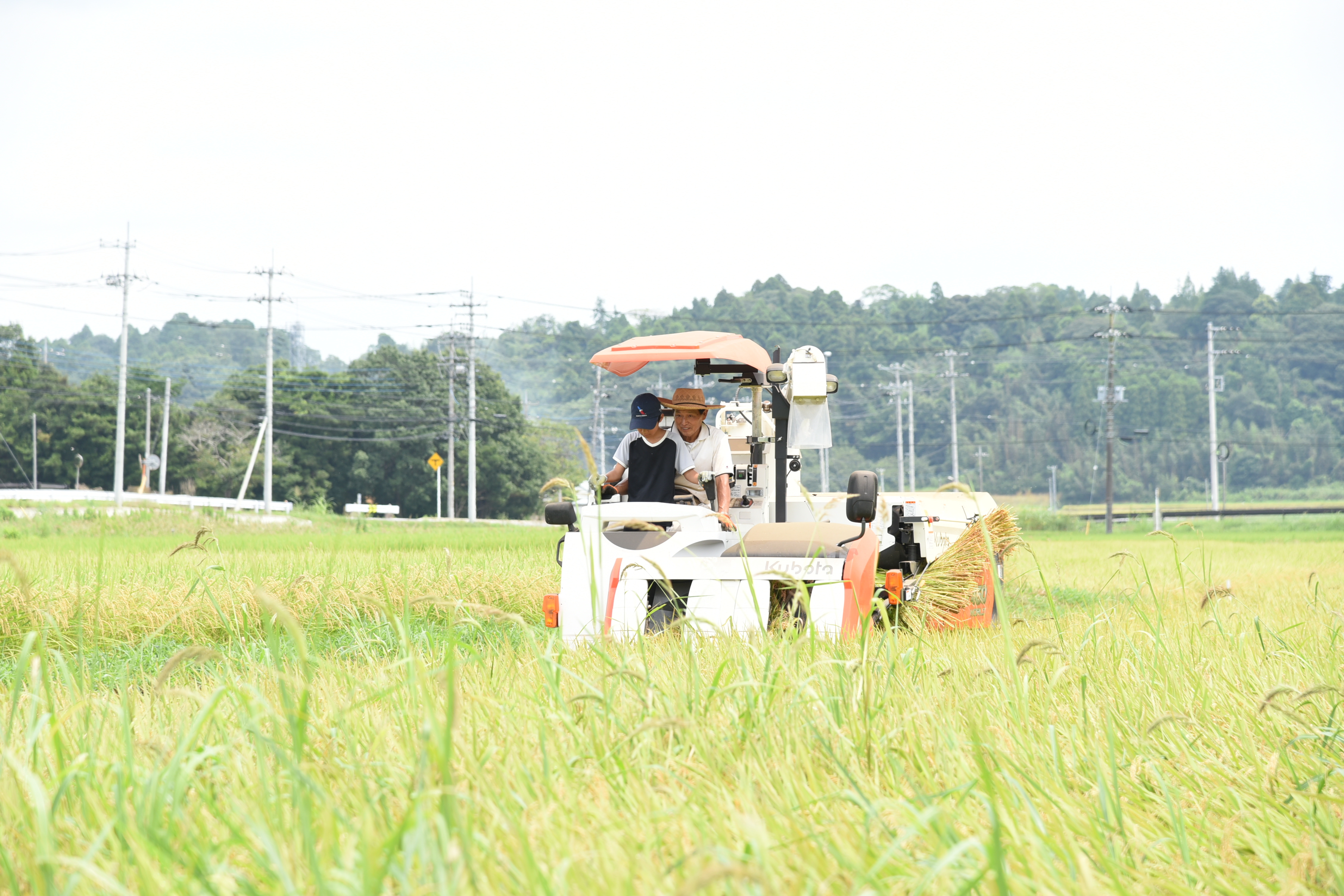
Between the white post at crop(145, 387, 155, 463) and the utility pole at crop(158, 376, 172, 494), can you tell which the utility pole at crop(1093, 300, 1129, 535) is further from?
the white post at crop(145, 387, 155, 463)

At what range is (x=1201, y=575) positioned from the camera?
52.8 feet

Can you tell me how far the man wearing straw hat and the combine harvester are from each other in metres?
0.19

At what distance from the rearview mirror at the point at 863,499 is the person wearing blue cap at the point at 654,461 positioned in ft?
4.84

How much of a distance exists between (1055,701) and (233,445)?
77194 mm

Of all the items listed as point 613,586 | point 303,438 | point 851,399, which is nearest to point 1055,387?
point 851,399

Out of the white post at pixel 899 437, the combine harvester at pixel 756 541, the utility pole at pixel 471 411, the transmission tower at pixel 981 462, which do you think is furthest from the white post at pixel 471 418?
the transmission tower at pixel 981 462

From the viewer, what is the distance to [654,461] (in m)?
7.60

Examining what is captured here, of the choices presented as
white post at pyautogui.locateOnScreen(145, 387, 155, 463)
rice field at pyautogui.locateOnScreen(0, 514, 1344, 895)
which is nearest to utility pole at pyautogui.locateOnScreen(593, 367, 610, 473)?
white post at pyautogui.locateOnScreen(145, 387, 155, 463)

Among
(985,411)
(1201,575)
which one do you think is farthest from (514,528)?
(985,411)

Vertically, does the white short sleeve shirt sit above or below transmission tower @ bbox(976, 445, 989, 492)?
below

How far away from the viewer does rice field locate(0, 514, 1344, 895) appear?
1944mm

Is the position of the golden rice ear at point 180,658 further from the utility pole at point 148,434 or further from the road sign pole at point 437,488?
the road sign pole at point 437,488

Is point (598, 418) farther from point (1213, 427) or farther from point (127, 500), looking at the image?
point (1213, 427)

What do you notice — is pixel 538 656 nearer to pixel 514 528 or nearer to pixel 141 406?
pixel 514 528
